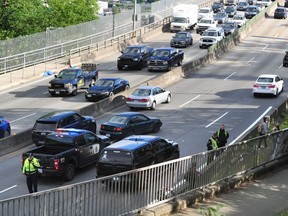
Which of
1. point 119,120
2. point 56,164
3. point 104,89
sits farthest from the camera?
point 104,89

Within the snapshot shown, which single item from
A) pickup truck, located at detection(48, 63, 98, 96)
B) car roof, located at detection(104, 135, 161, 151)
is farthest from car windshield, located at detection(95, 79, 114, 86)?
car roof, located at detection(104, 135, 161, 151)

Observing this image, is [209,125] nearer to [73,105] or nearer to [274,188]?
[73,105]

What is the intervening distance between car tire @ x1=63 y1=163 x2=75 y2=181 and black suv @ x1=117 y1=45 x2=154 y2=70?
29.2 m

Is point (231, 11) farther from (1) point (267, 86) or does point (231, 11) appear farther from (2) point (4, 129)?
(2) point (4, 129)

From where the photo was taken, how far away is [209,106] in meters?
37.9

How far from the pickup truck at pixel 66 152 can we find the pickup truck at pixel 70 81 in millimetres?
16299

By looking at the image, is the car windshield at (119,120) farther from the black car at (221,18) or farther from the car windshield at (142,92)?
the black car at (221,18)

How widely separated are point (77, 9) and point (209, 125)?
55157mm

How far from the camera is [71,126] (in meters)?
27.6

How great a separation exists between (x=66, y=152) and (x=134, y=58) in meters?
29.5

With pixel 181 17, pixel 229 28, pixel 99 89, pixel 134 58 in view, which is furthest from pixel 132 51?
pixel 181 17

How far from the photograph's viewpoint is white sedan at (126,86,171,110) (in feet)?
117

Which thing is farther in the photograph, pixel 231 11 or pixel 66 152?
pixel 231 11

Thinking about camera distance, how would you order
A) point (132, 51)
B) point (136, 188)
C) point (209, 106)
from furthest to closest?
point (132, 51)
point (209, 106)
point (136, 188)
